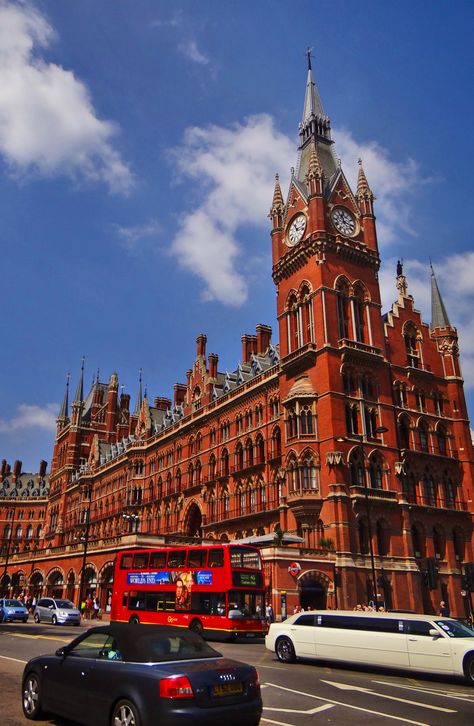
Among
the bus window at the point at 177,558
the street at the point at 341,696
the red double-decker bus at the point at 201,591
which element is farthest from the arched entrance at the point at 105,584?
the street at the point at 341,696

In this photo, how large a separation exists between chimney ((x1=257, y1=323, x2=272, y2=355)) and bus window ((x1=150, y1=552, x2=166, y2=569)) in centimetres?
3472

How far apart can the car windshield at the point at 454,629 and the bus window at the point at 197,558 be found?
1400 cm

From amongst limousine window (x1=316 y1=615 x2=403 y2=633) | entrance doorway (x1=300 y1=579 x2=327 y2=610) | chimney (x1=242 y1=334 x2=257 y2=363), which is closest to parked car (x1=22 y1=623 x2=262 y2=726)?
limousine window (x1=316 y1=615 x2=403 y2=633)

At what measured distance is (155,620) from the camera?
29.0 meters

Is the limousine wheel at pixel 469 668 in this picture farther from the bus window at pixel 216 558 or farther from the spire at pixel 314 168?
the spire at pixel 314 168

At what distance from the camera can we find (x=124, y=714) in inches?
296

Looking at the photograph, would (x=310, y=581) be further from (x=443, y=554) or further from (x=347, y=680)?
(x=347, y=680)

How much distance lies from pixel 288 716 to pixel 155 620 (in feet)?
68.2

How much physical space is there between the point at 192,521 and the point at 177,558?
110ft

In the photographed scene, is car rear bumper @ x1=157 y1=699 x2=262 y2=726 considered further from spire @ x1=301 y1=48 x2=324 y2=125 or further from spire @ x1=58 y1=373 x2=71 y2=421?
spire @ x1=58 y1=373 x2=71 y2=421

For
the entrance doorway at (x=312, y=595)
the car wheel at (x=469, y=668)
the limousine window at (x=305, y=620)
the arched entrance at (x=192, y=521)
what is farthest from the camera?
the arched entrance at (x=192, y=521)

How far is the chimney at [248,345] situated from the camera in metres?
63.2

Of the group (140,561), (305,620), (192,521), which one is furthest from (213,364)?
(305,620)

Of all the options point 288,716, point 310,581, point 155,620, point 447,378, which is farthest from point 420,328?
point 288,716
